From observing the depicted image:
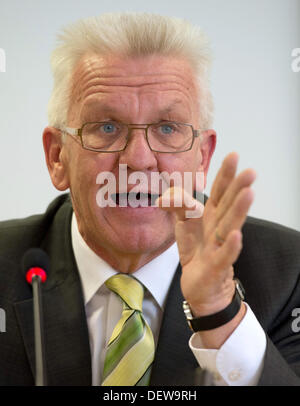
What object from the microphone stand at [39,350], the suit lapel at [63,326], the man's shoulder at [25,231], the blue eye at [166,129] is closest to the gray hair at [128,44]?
the blue eye at [166,129]

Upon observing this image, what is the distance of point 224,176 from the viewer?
969mm

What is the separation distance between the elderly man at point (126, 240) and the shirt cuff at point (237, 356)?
0.42 feet

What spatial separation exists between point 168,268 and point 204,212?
406 mm

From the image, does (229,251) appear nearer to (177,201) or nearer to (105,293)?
(177,201)

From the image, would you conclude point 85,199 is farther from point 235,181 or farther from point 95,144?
point 235,181

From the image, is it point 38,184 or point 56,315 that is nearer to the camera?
point 56,315

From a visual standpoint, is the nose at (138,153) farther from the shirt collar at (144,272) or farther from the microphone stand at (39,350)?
the microphone stand at (39,350)

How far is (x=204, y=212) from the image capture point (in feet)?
3.39

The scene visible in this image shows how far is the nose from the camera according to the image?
1.30 m

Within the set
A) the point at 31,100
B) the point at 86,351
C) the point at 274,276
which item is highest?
the point at 31,100

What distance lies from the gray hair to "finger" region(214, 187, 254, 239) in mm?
573

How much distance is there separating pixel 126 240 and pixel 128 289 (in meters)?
0.11

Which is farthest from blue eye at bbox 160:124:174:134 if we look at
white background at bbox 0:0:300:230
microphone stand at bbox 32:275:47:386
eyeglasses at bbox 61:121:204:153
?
white background at bbox 0:0:300:230
